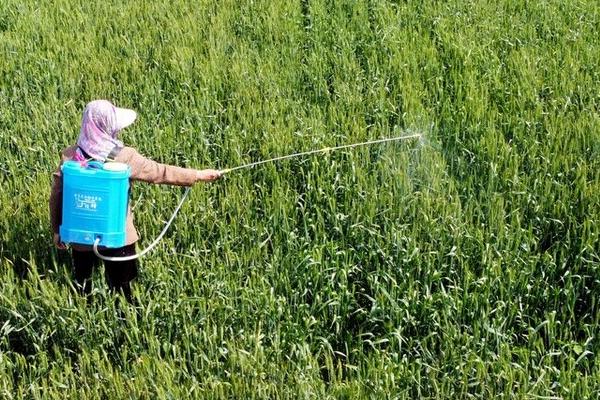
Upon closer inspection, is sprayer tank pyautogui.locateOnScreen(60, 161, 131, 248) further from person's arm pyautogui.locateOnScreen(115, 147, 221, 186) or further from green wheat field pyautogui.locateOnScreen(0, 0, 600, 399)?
green wheat field pyautogui.locateOnScreen(0, 0, 600, 399)

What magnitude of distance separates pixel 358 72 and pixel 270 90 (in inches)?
23.3

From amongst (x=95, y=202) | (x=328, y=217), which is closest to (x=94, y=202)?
(x=95, y=202)

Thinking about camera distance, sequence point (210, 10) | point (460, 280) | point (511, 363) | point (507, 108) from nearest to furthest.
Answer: point (511, 363) → point (460, 280) → point (507, 108) → point (210, 10)

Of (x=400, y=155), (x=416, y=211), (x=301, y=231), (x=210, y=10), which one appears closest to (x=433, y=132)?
(x=400, y=155)

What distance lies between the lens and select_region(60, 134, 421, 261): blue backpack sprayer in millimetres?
2820

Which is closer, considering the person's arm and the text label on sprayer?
the text label on sprayer

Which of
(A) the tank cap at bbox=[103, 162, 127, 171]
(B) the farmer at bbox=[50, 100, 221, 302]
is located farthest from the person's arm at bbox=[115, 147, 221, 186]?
(A) the tank cap at bbox=[103, 162, 127, 171]

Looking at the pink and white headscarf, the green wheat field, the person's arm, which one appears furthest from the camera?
the person's arm

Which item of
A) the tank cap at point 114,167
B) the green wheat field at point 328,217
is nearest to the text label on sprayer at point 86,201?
the tank cap at point 114,167

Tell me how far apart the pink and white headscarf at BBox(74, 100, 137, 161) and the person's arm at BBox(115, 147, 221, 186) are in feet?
0.24

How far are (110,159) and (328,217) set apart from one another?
1.06 metres

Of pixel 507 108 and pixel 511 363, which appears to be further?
pixel 507 108

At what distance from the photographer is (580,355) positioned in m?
2.77

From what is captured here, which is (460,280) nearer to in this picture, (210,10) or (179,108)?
(179,108)
